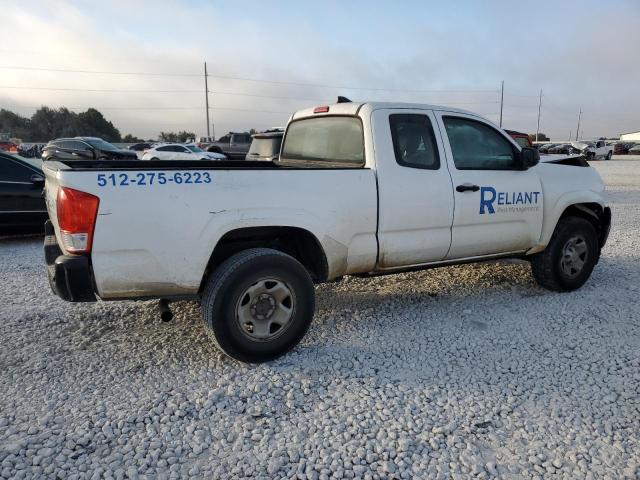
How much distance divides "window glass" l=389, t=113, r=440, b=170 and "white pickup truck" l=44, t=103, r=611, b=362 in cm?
1

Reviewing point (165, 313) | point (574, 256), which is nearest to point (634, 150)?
point (574, 256)

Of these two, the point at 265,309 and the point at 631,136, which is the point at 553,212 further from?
the point at 631,136

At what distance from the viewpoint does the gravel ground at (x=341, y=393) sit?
2443mm

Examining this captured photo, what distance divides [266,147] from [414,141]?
7.31 m

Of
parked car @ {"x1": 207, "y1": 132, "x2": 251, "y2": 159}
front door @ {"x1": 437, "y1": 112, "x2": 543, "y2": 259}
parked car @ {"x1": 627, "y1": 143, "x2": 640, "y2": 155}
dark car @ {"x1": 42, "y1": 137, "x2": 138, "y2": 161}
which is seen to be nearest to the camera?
front door @ {"x1": 437, "y1": 112, "x2": 543, "y2": 259}

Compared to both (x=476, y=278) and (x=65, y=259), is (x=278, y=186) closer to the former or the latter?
(x=65, y=259)

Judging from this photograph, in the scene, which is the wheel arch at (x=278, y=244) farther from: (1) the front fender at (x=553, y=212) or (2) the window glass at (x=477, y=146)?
(1) the front fender at (x=553, y=212)

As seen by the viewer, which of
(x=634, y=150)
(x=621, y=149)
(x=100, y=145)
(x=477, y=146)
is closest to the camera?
(x=477, y=146)

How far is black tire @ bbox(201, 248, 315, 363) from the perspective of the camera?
3.26 m

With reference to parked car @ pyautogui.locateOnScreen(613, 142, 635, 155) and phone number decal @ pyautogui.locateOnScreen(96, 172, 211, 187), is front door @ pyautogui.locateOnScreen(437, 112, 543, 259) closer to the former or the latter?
phone number decal @ pyautogui.locateOnScreen(96, 172, 211, 187)

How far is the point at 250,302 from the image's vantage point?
3.39 metres

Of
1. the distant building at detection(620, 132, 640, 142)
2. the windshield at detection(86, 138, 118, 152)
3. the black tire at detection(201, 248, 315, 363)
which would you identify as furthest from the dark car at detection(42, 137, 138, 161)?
the distant building at detection(620, 132, 640, 142)

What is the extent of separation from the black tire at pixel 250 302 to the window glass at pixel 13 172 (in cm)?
535

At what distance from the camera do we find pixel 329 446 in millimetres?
2555
